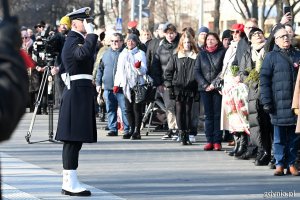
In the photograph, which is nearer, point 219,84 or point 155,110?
point 219,84

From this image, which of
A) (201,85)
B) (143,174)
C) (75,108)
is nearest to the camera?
(75,108)

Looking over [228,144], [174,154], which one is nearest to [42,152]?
[174,154]

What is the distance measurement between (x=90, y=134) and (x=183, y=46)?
7125 mm

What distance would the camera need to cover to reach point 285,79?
13.0 meters

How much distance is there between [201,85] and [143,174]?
12.3 feet

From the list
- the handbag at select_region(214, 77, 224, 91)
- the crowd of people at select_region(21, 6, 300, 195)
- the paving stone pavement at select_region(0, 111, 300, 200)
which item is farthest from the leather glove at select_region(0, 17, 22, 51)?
the handbag at select_region(214, 77, 224, 91)

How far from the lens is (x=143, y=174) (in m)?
13.4

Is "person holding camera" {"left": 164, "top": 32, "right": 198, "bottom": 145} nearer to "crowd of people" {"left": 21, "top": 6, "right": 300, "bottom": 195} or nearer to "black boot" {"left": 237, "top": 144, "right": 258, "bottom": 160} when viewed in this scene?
"crowd of people" {"left": 21, "top": 6, "right": 300, "bottom": 195}

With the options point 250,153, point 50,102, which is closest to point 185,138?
point 50,102

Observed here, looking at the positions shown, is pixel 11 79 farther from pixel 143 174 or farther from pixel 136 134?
pixel 136 134

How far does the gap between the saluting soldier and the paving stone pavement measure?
27 centimetres

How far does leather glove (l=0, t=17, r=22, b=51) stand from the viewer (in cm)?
307

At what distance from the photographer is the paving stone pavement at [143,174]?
11.4 metres

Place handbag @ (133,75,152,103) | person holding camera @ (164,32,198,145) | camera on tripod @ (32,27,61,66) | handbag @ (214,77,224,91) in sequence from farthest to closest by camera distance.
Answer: handbag @ (133,75,152,103), person holding camera @ (164,32,198,145), camera on tripod @ (32,27,61,66), handbag @ (214,77,224,91)
